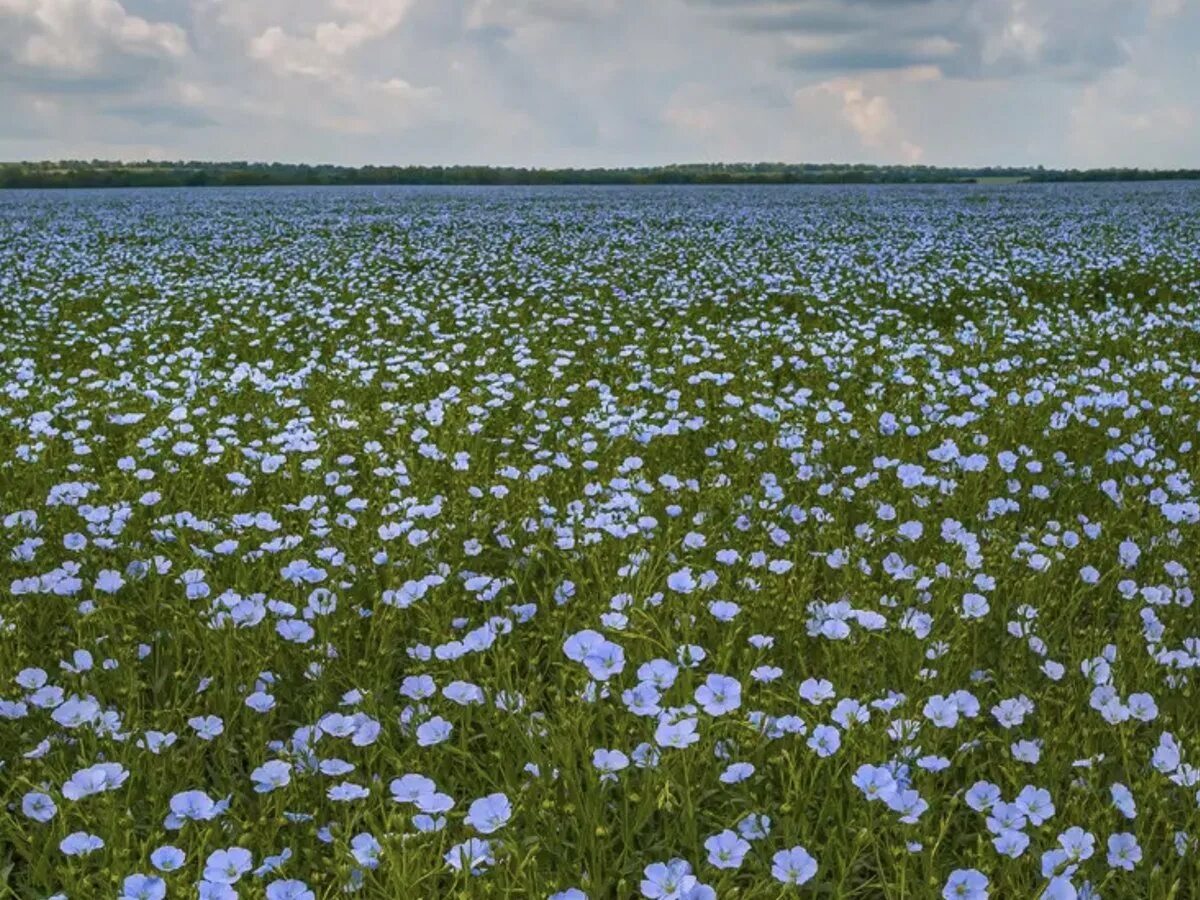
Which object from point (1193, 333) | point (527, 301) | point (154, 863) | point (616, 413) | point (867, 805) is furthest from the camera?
point (527, 301)

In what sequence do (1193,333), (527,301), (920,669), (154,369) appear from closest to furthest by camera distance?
(920,669)
(154,369)
(1193,333)
(527,301)

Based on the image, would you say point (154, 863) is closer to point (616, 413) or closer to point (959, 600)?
point (959, 600)

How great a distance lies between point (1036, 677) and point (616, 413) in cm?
313

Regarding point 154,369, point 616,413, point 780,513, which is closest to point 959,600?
point 780,513

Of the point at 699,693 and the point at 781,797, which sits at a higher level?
the point at 699,693

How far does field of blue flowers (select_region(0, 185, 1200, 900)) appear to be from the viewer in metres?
2.25

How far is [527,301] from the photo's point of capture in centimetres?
1053

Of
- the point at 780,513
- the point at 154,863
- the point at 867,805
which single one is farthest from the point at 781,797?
the point at 780,513

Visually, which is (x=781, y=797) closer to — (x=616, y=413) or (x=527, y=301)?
(x=616, y=413)

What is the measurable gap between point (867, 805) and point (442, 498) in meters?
2.35

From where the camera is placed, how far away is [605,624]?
291 cm

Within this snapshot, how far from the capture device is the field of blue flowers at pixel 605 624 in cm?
225

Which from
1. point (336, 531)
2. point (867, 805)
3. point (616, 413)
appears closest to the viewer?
point (867, 805)

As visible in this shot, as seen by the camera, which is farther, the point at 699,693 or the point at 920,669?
the point at 920,669
